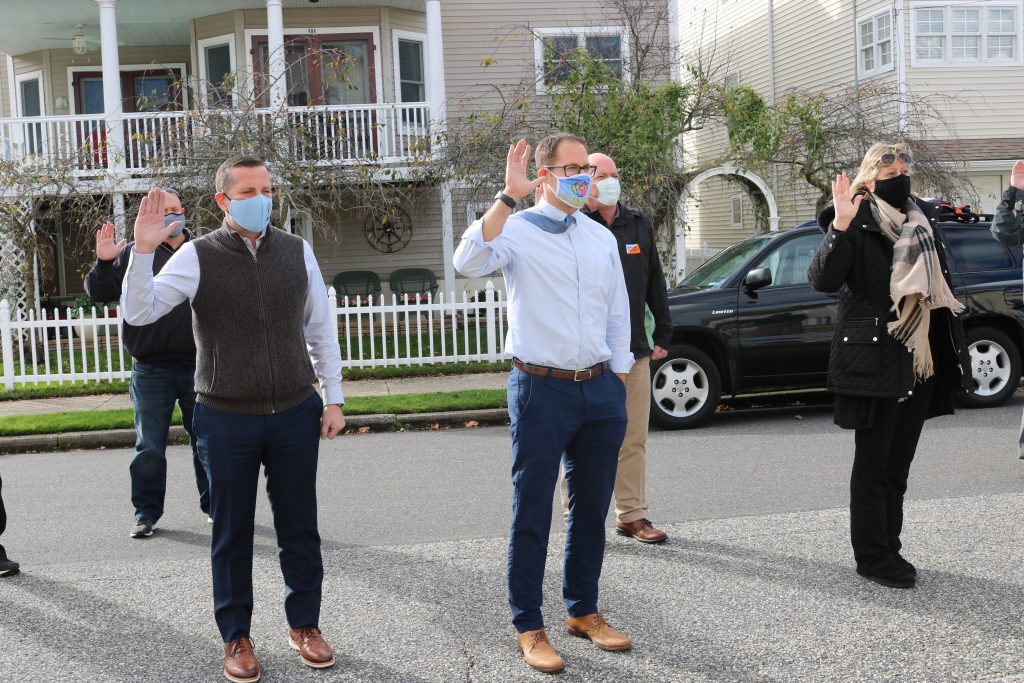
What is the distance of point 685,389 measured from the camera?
10.2 metres

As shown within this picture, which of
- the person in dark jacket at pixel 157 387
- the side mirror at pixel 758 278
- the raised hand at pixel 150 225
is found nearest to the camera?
the raised hand at pixel 150 225

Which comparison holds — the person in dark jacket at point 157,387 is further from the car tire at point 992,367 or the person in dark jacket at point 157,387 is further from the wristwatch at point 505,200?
the car tire at point 992,367

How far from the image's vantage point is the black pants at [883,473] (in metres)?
5.36

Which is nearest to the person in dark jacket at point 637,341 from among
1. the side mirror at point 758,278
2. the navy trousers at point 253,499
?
the navy trousers at point 253,499

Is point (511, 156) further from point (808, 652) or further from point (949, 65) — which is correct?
point (949, 65)

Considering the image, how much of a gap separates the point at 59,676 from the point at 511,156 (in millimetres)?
2725

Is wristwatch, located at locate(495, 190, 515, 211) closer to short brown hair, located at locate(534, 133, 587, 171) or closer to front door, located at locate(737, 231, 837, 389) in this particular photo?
short brown hair, located at locate(534, 133, 587, 171)

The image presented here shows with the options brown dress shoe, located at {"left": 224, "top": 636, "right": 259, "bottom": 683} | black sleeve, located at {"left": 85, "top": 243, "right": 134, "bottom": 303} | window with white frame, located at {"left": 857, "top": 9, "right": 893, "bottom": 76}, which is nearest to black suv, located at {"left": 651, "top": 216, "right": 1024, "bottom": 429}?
black sleeve, located at {"left": 85, "top": 243, "right": 134, "bottom": 303}

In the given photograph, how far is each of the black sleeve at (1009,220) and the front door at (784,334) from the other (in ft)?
10.1

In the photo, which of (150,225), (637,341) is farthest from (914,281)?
(150,225)

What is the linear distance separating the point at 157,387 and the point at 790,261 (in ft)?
20.9

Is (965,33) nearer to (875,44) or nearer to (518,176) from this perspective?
(875,44)

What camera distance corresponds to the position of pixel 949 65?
2130 centimetres

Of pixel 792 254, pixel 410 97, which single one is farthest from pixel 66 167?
pixel 792 254
